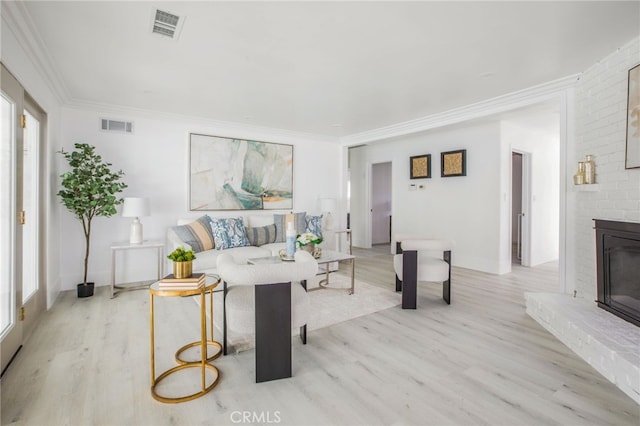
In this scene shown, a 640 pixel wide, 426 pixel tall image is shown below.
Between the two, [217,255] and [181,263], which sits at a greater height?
[181,263]

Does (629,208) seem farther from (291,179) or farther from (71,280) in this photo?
(71,280)

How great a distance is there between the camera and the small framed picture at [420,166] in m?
5.94

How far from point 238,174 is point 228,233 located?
1.17 m

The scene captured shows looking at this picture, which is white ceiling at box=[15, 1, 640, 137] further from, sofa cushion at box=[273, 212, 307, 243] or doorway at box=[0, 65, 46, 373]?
sofa cushion at box=[273, 212, 307, 243]

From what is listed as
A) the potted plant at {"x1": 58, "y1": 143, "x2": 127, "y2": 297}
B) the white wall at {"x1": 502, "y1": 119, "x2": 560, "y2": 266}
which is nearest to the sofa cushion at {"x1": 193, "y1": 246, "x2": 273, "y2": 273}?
the potted plant at {"x1": 58, "y1": 143, "x2": 127, "y2": 297}

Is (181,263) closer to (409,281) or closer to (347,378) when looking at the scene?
(347,378)

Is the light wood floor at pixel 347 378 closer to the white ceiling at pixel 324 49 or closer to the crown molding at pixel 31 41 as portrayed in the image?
the crown molding at pixel 31 41

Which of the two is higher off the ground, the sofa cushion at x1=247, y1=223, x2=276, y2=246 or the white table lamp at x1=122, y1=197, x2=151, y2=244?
the white table lamp at x1=122, y1=197, x2=151, y2=244

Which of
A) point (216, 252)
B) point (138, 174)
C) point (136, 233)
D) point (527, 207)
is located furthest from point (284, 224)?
point (527, 207)

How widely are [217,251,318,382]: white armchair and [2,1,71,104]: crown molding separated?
213cm

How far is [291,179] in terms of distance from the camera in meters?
5.80

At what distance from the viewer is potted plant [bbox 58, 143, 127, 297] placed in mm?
3590

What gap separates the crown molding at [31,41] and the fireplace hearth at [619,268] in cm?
456

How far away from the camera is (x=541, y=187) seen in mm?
5816
